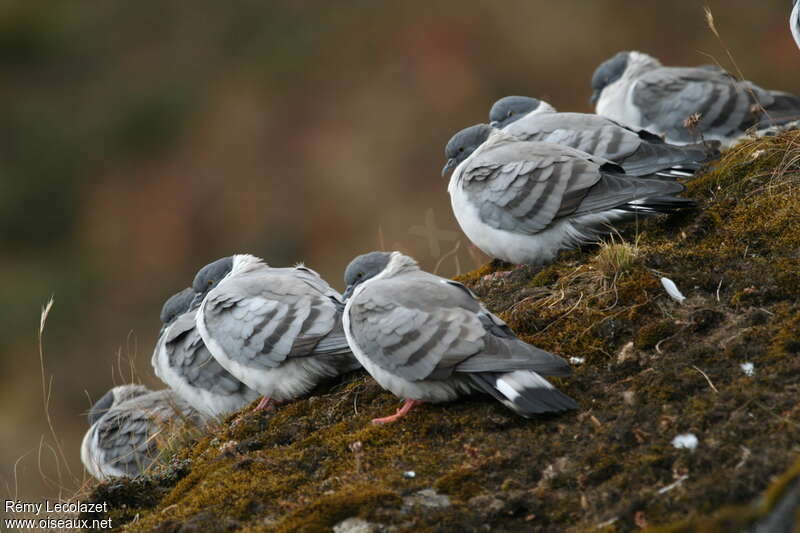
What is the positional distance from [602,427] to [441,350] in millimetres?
979

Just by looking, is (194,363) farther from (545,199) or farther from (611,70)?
(611,70)

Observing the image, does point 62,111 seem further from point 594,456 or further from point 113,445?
point 594,456

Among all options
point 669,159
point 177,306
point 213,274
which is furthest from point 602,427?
point 177,306

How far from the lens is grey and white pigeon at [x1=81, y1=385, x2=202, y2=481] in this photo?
25.2 ft


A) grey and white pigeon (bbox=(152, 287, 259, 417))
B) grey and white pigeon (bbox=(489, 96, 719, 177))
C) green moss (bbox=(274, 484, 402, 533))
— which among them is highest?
grey and white pigeon (bbox=(489, 96, 719, 177))

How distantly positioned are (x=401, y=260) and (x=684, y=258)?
70.4 inches

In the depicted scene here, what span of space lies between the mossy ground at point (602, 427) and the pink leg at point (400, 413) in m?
0.08

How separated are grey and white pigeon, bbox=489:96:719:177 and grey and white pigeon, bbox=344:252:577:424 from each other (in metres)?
2.28

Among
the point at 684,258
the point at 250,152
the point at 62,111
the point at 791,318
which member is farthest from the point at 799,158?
the point at 62,111

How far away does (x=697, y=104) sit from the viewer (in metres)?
9.42

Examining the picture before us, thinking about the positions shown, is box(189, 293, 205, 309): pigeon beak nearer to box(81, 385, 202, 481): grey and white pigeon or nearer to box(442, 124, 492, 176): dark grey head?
box(81, 385, 202, 481): grey and white pigeon

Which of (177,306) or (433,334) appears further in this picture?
(177,306)

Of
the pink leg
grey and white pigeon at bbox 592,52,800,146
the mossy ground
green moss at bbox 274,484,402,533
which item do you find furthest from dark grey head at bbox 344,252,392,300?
grey and white pigeon at bbox 592,52,800,146

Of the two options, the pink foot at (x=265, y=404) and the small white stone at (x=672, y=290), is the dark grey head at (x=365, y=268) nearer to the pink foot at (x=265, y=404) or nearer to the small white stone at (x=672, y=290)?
the pink foot at (x=265, y=404)
